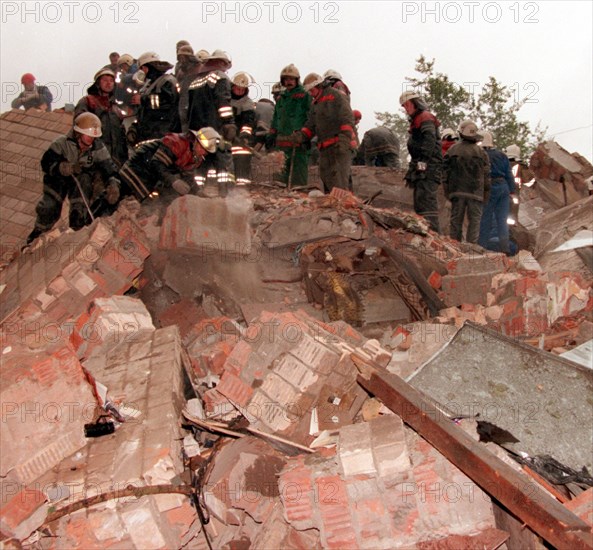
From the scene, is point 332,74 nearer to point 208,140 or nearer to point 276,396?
point 208,140

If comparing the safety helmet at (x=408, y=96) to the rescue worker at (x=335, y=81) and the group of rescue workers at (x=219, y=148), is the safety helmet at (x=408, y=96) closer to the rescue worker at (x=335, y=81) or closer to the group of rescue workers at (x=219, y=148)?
the group of rescue workers at (x=219, y=148)

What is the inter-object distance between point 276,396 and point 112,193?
3638 millimetres

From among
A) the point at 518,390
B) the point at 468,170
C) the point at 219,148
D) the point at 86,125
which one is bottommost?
the point at 518,390

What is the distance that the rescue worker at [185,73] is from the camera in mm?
A: 7852

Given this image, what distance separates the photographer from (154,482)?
2.91 meters

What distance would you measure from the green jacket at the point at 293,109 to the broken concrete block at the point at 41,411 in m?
5.65

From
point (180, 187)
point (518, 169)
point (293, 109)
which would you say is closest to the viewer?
point (180, 187)

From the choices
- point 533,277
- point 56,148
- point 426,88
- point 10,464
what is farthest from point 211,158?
point 426,88

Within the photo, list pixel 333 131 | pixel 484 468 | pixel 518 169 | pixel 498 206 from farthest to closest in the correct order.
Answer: pixel 518 169 → pixel 498 206 → pixel 333 131 → pixel 484 468

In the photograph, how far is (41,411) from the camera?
10.3ft

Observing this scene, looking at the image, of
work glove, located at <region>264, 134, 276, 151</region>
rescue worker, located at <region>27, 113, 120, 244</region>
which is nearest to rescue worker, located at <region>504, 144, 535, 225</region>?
work glove, located at <region>264, 134, 276, 151</region>

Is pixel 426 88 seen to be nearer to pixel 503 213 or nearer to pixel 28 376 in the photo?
pixel 503 213

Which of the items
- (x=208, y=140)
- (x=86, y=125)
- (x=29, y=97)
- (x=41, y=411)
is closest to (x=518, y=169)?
(x=208, y=140)

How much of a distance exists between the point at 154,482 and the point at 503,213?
6.61m
